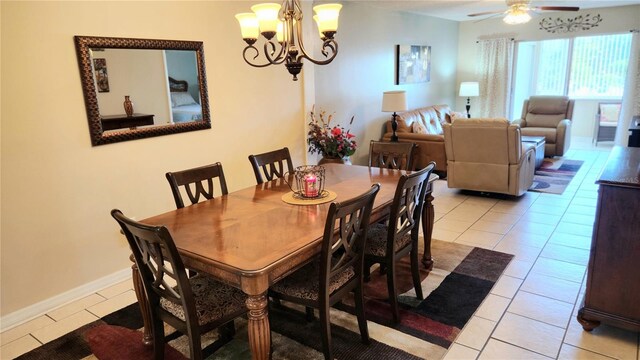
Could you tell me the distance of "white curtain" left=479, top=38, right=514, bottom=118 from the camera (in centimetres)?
782

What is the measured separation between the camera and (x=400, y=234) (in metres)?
2.49

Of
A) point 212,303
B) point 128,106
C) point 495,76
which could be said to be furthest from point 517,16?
point 212,303

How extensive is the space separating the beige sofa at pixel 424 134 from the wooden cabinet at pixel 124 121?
139 inches

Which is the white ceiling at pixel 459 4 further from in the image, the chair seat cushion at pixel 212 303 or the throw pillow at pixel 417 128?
the chair seat cushion at pixel 212 303

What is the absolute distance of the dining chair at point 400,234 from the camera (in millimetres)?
2275

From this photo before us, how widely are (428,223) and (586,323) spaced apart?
43.1 inches

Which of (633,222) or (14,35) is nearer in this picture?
(633,222)

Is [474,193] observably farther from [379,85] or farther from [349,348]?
[349,348]

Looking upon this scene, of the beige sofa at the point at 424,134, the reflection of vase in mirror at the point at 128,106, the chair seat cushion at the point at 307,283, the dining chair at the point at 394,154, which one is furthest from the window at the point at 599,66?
the reflection of vase in mirror at the point at 128,106

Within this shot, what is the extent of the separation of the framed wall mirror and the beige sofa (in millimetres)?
3052

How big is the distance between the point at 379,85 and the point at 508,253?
344cm

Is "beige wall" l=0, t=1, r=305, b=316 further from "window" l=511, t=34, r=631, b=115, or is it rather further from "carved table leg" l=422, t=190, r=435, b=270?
"window" l=511, t=34, r=631, b=115

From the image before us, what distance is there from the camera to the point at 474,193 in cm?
508

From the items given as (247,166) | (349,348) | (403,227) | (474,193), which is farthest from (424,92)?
(349,348)
